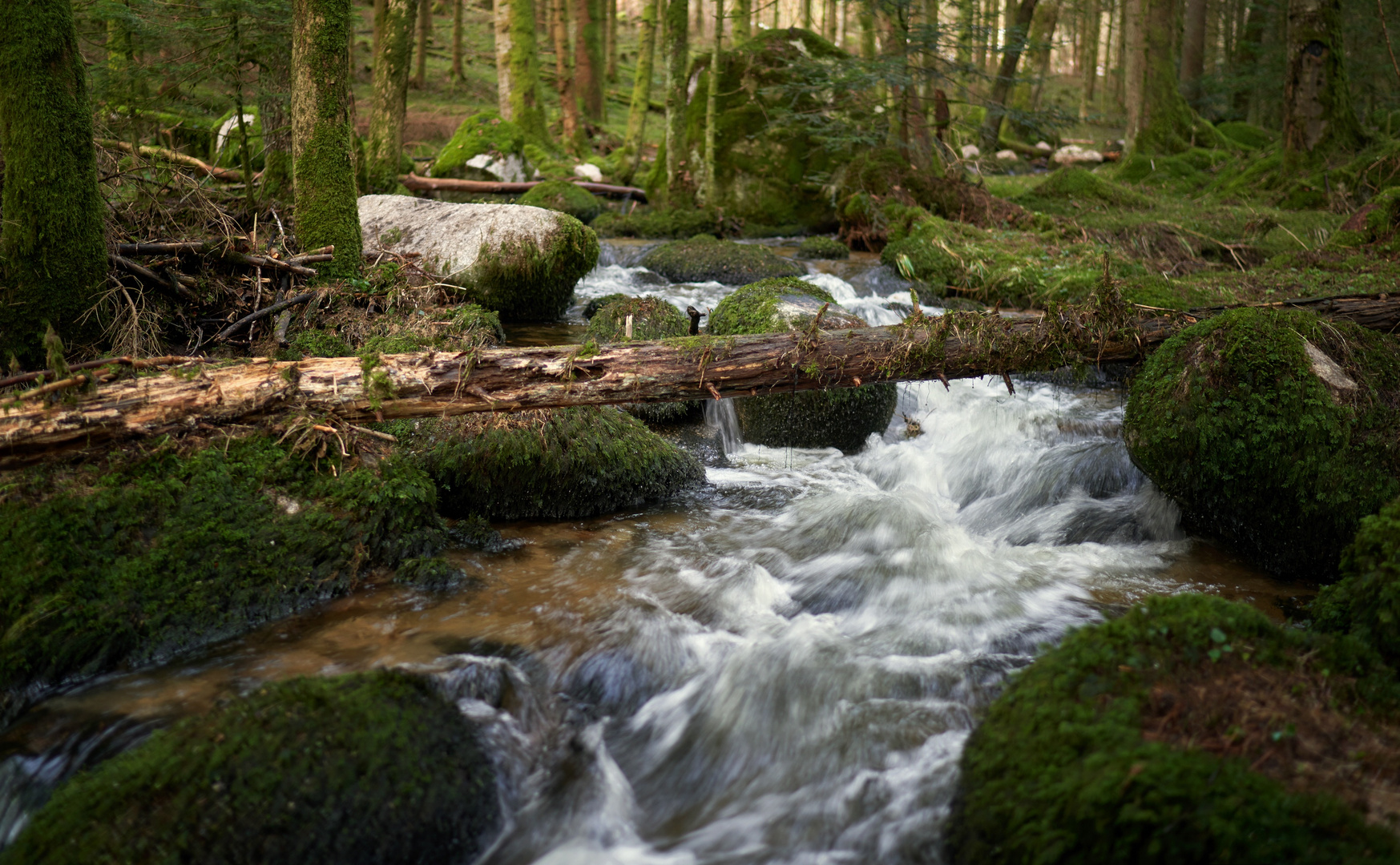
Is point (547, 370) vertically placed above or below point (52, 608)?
above

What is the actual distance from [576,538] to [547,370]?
1.27 meters

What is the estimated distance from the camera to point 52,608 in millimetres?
3672

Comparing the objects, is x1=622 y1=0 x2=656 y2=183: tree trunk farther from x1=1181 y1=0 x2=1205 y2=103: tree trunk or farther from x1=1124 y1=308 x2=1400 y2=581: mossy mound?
x1=1124 y1=308 x2=1400 y2=581: mossy mound

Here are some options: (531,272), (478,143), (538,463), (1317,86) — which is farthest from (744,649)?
(478,143)

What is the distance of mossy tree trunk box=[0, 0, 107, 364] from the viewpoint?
184 inches

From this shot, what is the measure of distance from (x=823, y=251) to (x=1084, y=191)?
5379 mm

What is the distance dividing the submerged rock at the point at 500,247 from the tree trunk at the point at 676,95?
656cm

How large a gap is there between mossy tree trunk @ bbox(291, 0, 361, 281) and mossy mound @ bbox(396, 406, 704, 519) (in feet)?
7.70

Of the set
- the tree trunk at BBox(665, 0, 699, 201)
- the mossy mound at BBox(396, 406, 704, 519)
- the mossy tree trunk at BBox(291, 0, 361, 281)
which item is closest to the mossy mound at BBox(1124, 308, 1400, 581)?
the mossy mound at BBox(396, 406, 704, 519)

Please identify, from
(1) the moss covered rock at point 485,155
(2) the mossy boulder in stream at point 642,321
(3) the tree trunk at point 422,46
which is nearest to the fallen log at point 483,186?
(1) the moss covered rock at point 485,155

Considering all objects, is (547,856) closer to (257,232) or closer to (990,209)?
(257,232)

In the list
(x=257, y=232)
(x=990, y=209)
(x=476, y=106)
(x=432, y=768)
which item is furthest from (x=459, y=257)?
(x=476, y=106)

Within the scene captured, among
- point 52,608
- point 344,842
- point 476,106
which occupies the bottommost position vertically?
point 344,842

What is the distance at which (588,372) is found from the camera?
4.79 metres
